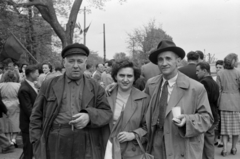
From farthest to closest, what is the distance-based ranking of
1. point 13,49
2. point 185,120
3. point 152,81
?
point 13,49
point 152,81
point 185,120

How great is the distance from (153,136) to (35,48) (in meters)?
20.8

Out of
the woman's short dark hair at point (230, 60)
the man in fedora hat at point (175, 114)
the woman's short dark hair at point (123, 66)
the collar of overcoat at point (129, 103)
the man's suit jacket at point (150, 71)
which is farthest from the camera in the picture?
the woman's short dark hair at point (230, 60)

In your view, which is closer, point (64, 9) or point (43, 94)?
point (43, 94)

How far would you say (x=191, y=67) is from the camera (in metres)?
5.63

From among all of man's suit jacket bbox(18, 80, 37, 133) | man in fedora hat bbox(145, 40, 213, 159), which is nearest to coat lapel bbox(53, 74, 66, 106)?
man in fedora hat bbox(145, 40, 213, 159)

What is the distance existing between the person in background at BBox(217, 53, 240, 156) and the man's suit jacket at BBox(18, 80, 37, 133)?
4155 mm

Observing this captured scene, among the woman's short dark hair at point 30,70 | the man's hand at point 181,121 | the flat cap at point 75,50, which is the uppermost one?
the flat cap at point 75,50

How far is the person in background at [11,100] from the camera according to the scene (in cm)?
688

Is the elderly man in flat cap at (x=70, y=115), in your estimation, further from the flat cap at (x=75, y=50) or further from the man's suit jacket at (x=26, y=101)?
the man's suit jacket at (x=26, y=101)

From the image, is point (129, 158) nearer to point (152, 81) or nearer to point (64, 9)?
point (152, 81)

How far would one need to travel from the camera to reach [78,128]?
2.89m

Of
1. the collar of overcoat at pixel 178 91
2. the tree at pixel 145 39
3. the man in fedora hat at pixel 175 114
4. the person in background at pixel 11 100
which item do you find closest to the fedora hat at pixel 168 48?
the man in fedora hat at pixel 175 114

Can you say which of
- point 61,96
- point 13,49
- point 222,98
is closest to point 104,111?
point 61,96

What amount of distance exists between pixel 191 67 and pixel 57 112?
136 inches
